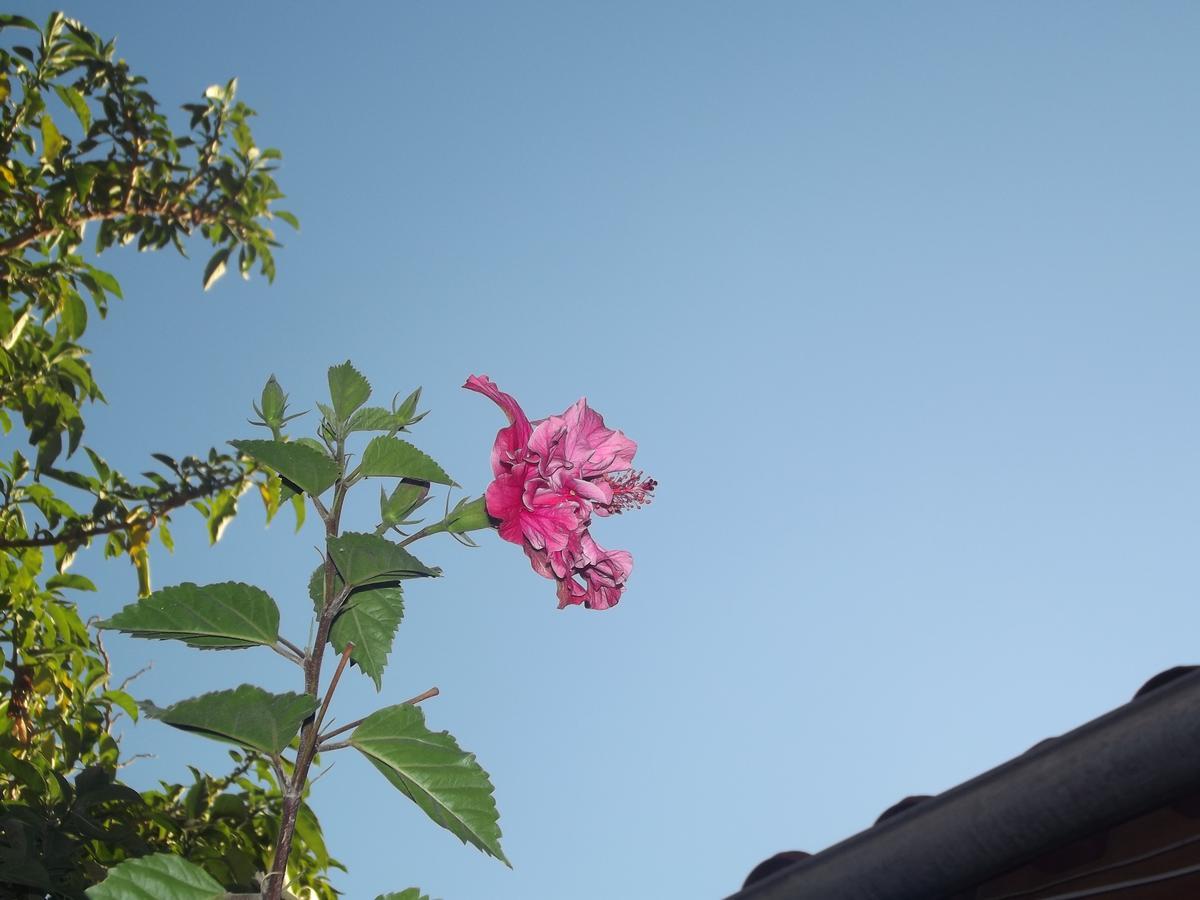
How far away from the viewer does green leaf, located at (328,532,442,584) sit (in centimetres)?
112

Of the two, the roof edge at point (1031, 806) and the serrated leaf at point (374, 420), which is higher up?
the serrated leaf at point (374, 420)

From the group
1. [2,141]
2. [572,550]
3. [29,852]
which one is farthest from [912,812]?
[2,141]

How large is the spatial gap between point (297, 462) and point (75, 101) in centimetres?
374

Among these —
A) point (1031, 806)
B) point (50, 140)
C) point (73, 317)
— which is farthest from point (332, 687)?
point (50, 140)

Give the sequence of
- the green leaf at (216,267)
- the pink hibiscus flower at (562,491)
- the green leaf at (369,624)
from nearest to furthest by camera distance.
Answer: the green leaf at (369,624), the pink hibiscus flower at (562,491), the green leaf at (216,267)

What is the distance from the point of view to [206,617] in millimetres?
1146

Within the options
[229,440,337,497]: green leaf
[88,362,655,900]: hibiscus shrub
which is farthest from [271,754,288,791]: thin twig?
[229,440,337,497]: green leaf

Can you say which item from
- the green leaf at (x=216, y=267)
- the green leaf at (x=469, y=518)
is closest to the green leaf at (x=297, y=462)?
the green leaf at (x=469, y=518)

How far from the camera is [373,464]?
127cm

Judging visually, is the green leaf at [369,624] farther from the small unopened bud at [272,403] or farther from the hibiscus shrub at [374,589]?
the small unopened bud at [272,403]

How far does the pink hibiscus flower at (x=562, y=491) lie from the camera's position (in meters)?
1.33

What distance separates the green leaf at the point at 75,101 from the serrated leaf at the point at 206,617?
12.3 ft

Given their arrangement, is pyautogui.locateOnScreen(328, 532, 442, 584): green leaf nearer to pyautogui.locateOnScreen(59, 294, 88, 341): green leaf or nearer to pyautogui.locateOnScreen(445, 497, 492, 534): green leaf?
pyautogui.locateOnScreen(445, 497, 492, 534): green leaf

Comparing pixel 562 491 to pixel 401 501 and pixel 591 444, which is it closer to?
pixel 591 444
